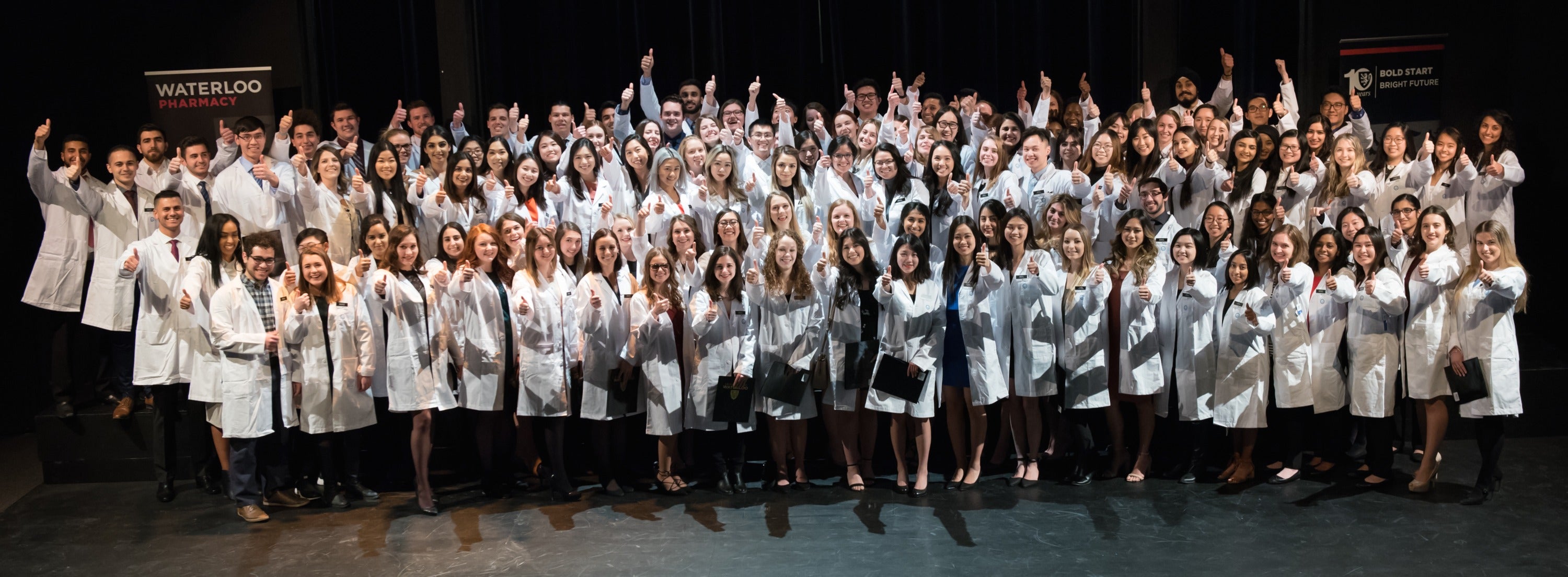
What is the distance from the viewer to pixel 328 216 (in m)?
5.56

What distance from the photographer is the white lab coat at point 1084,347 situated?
5191 mm

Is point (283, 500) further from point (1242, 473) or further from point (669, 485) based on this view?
point (1242, 473)

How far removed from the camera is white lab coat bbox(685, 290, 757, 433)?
16.8ft

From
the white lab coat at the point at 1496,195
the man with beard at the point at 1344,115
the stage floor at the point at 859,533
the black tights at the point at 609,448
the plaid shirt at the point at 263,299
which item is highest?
the man with beard at the point at 1344,115

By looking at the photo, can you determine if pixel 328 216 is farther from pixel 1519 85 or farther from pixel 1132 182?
pixel 1519 85

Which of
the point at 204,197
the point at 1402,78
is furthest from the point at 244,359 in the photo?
the point at 1402,78

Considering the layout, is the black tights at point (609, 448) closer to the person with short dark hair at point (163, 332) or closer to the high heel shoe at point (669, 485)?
the high heel shoe at point (669, 485)

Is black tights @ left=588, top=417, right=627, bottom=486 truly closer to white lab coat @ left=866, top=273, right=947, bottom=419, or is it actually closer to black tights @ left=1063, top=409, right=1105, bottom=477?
white lab coat @ left=866, top=273, right=947, bottom=419

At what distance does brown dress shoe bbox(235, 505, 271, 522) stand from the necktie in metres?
1.63

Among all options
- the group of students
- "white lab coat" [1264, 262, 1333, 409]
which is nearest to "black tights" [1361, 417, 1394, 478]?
the group of students

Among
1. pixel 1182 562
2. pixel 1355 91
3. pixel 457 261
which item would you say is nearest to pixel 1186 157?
pixel 1355 91

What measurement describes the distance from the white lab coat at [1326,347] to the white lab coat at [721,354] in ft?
8.79

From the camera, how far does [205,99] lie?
655 centimetres

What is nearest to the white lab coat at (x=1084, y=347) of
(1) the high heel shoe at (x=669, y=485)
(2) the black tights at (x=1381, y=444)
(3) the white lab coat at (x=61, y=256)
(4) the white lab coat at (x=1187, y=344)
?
(4) the white lab coat at (x=1187, y=344)
